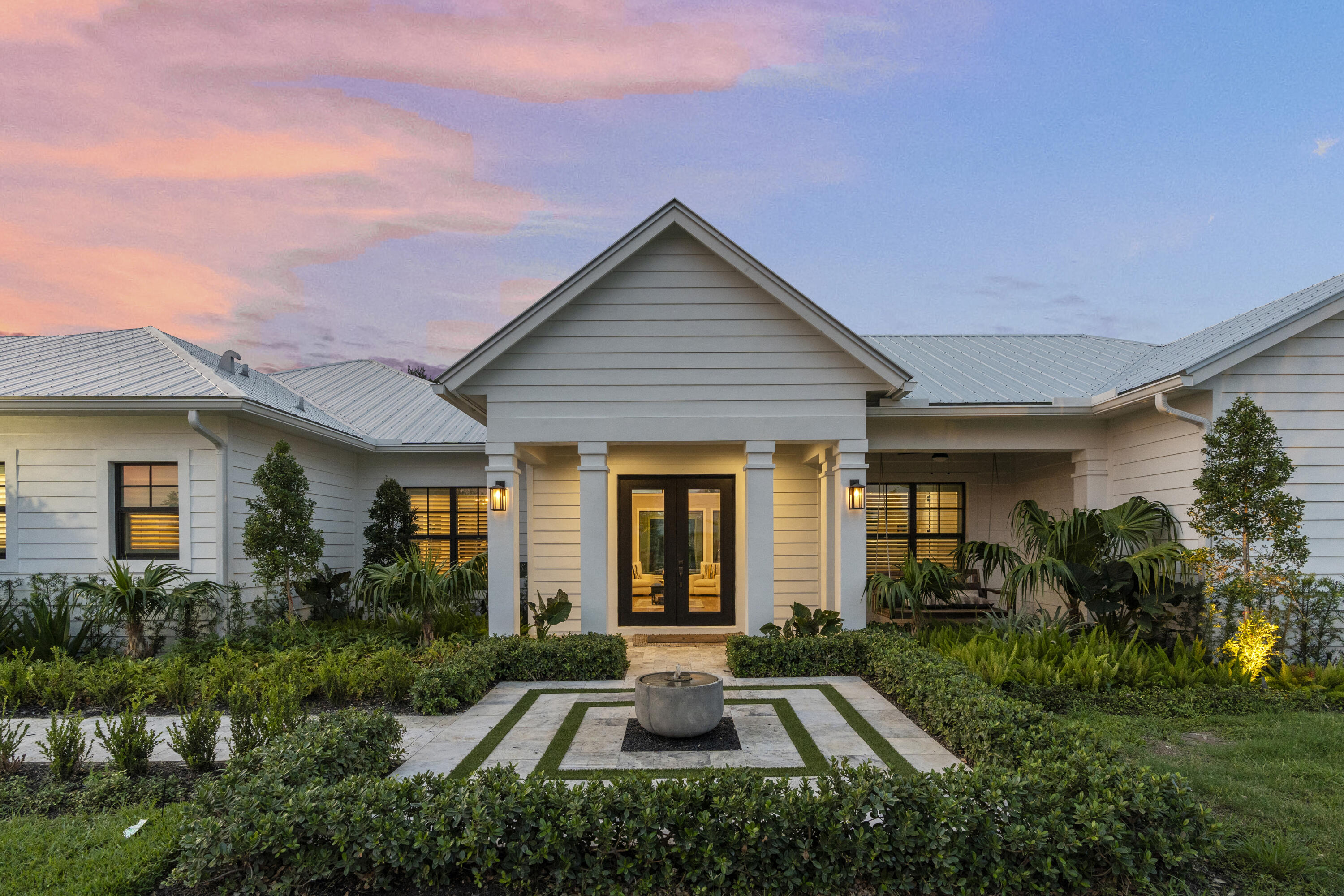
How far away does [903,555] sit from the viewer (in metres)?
11.9

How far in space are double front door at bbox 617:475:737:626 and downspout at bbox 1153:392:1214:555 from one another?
5.98 m

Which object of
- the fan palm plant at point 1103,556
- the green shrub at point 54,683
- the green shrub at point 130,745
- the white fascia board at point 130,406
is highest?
the white fascia board at point 130,406

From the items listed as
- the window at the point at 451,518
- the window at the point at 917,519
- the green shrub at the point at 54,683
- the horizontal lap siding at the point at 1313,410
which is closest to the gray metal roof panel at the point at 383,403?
the window at the point at 451,518

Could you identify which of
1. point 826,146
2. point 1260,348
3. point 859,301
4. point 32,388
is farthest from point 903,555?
point 859,301

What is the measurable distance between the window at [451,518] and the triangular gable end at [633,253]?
476 centimetres

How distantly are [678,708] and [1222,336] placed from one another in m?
8.22

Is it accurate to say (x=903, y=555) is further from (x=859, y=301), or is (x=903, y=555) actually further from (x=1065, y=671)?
(x=859, y=301)

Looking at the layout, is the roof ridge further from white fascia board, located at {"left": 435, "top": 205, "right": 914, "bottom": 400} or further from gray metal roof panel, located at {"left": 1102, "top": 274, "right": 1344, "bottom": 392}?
gray metal roof panel, located at {"left": 1102, "top": 274, "right": 1344, "bottom": 392}

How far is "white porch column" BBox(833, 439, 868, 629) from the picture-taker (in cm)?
880

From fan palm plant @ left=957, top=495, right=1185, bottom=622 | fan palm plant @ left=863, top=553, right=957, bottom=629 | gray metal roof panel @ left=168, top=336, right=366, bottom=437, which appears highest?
gray metal roof panel @ left=168, top=336, right=366, bottom=437

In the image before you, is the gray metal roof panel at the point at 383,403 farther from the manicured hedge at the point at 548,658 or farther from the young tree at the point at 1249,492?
the young tree at the point at 1249,492

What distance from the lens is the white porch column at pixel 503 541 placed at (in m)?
8.77

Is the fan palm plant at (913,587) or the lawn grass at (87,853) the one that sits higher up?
the fan palm plant at (913,587)

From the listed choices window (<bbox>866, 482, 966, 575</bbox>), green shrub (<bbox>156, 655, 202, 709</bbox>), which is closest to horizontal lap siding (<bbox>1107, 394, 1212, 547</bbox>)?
window (<bbox>866, 482, 966, 575</bbox>)
